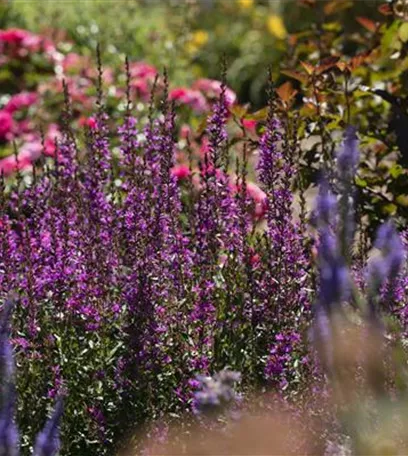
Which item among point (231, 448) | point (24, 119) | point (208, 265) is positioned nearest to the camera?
point (231, 448)

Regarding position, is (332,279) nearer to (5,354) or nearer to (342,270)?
(342,270)

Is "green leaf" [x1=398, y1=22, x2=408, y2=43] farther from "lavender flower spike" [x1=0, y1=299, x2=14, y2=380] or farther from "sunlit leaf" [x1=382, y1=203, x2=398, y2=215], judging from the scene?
"lavender flower spike" [x1=0, y1=299, x2=14, y2=380]

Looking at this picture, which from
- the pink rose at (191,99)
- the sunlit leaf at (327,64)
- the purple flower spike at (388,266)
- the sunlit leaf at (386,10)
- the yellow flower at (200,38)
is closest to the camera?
the purple flower spike at (388,266)

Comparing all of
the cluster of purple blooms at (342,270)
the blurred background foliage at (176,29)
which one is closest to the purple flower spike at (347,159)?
the cluster of purple blooms at (342,270)

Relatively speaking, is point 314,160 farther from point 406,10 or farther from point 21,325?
point 21,325

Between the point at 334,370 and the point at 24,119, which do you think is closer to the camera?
the point at 334,370

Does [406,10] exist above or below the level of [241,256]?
above

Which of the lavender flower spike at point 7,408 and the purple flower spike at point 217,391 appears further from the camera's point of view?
the lavender flower spike at point 7,408

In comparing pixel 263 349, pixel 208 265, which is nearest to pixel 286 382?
pixel 263 349

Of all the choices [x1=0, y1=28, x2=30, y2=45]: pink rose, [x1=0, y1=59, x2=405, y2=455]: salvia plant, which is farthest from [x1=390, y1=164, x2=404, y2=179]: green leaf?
[x1=0, y1=28, x2=30, y2=45]: pink rose

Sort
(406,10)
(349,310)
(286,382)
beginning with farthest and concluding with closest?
(406,10), (349,310), (286,382)

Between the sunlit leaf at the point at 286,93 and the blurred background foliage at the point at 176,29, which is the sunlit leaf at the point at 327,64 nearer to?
the sunlit leaf at the point at 286,93

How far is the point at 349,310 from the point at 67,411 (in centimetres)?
87

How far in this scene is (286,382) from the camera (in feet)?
9.95
